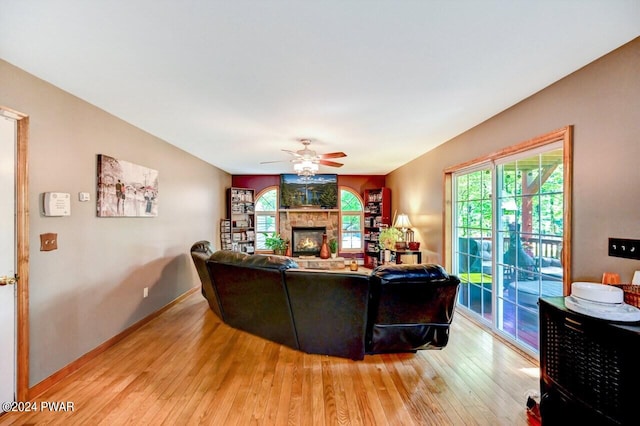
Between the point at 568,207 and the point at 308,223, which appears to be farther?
the point at 308,223

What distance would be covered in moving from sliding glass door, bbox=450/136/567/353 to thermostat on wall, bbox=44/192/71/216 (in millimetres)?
4240

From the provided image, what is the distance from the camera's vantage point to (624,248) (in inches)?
74.3

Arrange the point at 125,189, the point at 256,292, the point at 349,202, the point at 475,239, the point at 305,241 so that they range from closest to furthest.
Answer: the point at 256,292, the point at 125,189, the point at 475,239, the point at 305,241, the point at 349,202

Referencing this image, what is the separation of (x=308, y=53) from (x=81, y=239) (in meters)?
2.67

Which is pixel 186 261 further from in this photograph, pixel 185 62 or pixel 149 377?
pixel 185 62

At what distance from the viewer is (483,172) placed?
3623 mm

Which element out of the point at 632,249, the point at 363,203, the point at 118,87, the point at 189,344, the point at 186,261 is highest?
the point at 118,87

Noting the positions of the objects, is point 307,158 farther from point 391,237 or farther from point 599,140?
point 599,140

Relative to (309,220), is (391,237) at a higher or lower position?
lower

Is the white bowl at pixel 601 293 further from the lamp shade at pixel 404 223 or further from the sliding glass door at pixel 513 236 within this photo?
the lamp shade at pixel 404 223

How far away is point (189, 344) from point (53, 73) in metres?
2.76

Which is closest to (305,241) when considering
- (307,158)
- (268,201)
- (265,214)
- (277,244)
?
(277,244)

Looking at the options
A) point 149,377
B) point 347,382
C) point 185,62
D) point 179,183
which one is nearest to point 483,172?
point 347,382

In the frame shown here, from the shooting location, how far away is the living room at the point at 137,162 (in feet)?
6.45
